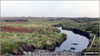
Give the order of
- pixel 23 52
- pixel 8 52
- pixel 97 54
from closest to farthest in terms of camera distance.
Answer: pixel 97 54 → pixel 8 52 → pixel 23 52

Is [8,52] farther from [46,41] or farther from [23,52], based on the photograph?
[46,41]

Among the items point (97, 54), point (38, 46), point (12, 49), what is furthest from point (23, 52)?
point (97, 54)

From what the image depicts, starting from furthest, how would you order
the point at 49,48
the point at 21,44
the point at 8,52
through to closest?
the point at 49,48 < the point at 21,44 < the point at 8,52

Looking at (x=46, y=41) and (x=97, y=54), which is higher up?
(x=97, y=54)

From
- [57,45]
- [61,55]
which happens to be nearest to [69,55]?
[61,55]

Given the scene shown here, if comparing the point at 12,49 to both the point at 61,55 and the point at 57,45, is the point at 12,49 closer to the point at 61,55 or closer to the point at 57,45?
the point at 61,55

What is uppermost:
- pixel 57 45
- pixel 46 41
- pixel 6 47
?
pixel 6 47

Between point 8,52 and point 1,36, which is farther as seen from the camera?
point 1,36

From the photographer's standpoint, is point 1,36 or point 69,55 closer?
point 69,55

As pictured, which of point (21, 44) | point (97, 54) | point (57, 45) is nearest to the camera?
point (97, 54)
